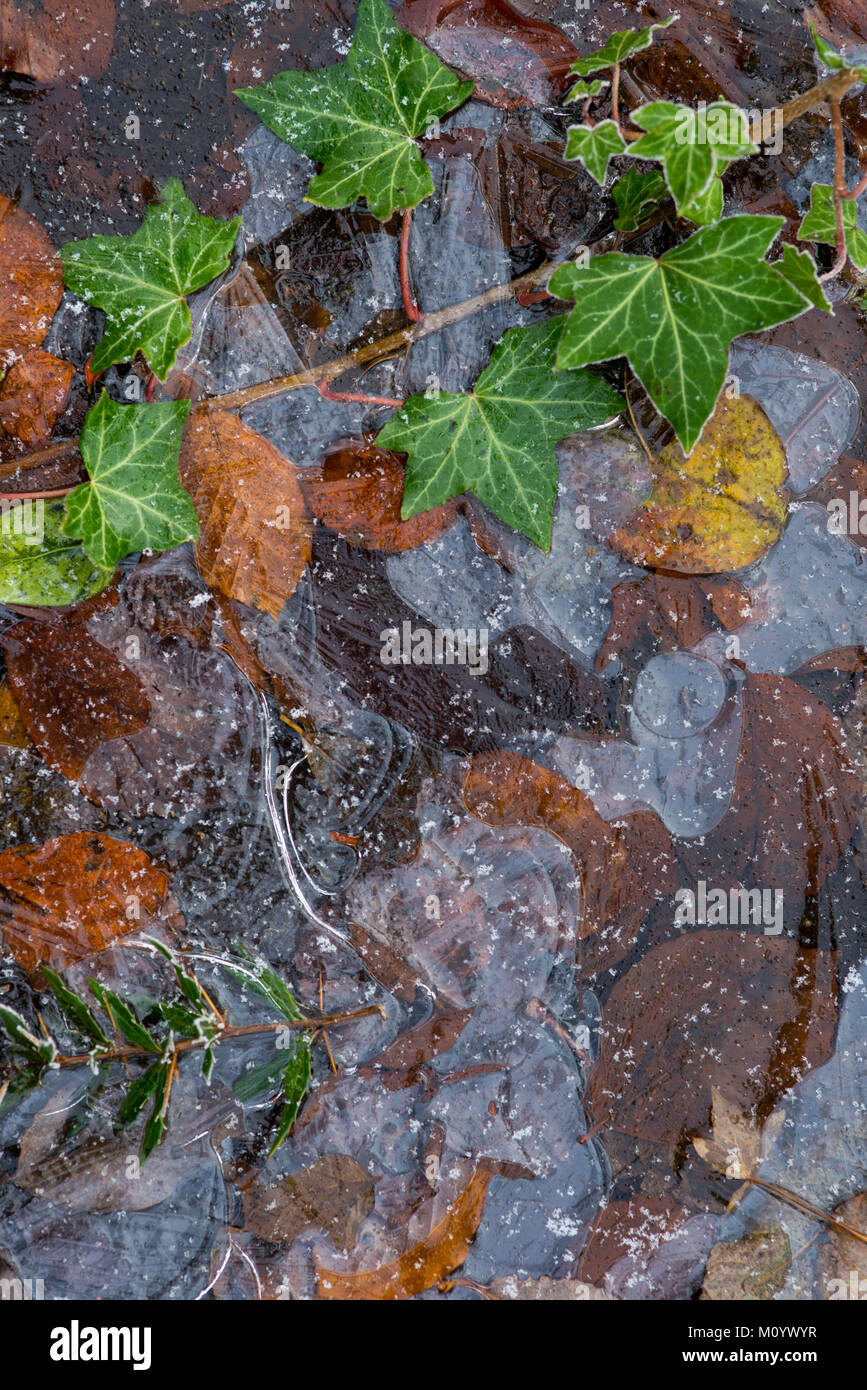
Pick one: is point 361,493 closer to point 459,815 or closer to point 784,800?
point 459,815

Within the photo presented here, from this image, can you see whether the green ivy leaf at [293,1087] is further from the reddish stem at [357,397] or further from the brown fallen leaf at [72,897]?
the reddish stem at [357,397]

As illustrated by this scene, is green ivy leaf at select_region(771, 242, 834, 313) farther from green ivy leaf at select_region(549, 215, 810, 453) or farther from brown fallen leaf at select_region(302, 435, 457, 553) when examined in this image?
brown fallen leaf at select_region(302, 435, 457, 553)

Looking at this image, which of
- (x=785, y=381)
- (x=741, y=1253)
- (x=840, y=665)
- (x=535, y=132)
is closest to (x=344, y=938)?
(x=741, y=1253)

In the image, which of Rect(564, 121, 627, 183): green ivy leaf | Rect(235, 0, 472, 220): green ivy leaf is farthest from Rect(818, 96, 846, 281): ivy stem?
Rect(235, 0, 472, 220): green ivy leaf

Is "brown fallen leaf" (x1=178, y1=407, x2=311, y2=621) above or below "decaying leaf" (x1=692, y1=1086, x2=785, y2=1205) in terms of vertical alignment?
above

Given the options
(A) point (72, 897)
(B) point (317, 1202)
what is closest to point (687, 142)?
(A) point (72, 897)

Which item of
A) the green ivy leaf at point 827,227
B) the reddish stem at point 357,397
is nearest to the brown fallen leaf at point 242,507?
the reddish stem at point 357,397
